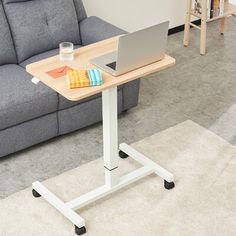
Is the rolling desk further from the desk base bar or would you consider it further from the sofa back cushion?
the sofa back cushion

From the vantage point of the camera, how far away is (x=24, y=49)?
3.49 m

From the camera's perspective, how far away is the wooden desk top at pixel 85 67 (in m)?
2.32

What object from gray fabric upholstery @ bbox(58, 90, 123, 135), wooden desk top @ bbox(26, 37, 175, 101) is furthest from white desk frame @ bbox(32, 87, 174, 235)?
gray fabric upholstery @ bbox(58, 90, 123, 135)

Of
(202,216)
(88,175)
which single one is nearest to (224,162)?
(202,216)

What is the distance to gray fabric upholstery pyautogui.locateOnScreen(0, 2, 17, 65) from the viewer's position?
11.2 ft

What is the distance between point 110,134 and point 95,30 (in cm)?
123

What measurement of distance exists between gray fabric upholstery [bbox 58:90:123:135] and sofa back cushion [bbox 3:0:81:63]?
53cm

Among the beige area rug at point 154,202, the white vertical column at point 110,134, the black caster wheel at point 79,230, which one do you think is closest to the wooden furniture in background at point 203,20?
the beige area rug at point 154,202

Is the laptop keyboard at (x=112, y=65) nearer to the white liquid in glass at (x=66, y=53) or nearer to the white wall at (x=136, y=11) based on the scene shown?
the white liquid in glass at (x=66, y=53)

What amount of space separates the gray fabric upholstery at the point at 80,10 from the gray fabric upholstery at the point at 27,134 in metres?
0.92

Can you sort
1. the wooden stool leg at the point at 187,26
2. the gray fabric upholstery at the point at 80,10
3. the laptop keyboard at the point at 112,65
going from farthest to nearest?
the wooden stool leg at the point at 187,26, the gray fabric upholstery at the point at 80,10, the laptop keyboard at the point at 112,65

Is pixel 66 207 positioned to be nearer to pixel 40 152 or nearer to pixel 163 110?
pixel 40 152

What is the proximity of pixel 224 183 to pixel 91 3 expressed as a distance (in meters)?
1.92

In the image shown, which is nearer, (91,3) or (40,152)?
(40,152)
